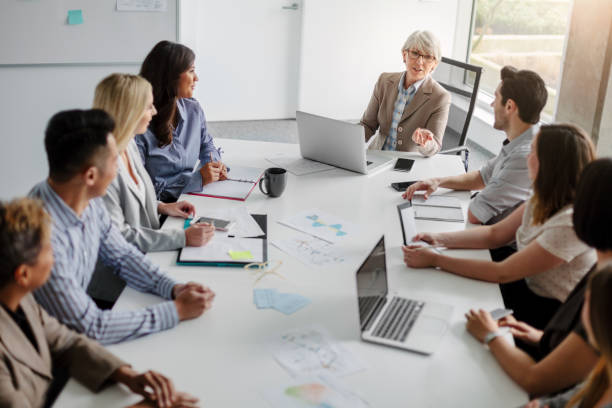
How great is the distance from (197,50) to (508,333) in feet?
15.1

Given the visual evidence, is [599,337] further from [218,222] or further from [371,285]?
[218,222]

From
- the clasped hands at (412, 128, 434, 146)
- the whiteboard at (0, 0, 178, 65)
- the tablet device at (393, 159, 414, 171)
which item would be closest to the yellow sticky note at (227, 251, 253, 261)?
the tablet device at (393, 159, 414, 171)

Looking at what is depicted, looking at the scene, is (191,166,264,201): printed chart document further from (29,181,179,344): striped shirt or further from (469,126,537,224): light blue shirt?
(469,126,537,224): light blue shirt

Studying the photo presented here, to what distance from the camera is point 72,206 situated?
63.8 inches

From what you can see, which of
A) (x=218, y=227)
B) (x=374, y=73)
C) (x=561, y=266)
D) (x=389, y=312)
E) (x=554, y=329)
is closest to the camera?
(x=554, y=329)

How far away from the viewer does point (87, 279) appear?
1743 mm

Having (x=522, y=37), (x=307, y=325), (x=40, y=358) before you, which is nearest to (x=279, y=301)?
(x=307, y=325)

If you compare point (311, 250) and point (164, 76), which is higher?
point (164, 76)

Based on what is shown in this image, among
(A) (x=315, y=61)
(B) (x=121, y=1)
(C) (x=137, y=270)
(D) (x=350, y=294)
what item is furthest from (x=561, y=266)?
(A) (x=315, y=61)

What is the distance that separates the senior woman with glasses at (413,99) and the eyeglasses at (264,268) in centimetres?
147

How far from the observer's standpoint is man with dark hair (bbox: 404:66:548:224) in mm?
2344

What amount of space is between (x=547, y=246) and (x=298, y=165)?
133 centimetres

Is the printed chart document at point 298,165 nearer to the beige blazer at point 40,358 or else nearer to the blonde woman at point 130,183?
the blonde woman at point 130,183

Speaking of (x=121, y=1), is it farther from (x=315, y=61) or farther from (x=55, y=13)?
(x=315, y=61)
